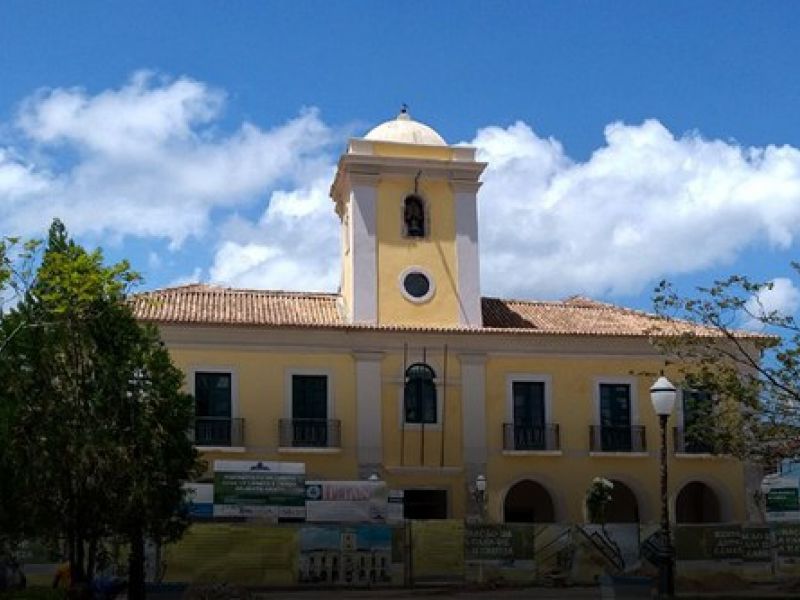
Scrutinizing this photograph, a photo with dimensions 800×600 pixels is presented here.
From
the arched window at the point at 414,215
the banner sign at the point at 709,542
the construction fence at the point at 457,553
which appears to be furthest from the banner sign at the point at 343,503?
the arched window at the point at 414,215

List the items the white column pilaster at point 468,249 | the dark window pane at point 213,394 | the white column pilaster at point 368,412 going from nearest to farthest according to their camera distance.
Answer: the dark window pane at point 213,394, the white column pilaster at point 368,412, the white column pilaster at point 468,249

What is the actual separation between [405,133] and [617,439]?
403 inches

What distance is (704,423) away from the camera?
22328 mm

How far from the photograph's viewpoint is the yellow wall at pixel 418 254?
3466cm

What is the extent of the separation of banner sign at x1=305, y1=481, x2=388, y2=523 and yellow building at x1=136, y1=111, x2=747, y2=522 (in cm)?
260

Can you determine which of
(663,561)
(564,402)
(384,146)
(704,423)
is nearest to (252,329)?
(384,146)

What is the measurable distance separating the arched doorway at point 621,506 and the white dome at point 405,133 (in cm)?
1078

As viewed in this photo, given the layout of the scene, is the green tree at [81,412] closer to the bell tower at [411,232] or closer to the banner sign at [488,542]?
the banner sign at [488,542]

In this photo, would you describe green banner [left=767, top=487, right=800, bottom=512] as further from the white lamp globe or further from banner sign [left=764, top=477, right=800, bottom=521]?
the white lamp globe

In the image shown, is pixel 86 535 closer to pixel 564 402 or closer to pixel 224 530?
pixel 224 530

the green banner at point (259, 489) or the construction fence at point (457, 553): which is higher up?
the green banner at point (259, 489)

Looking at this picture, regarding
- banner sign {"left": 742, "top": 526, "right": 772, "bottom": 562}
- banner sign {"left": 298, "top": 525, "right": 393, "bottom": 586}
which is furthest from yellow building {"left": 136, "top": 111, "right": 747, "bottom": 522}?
banner sign {"left": 298, "top": 525, "right": 393, "bottom": 586}

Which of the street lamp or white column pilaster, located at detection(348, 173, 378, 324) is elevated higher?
white column pilaster, located at detection(348, 173, 378, 324)

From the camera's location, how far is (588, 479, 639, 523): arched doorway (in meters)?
35.4
